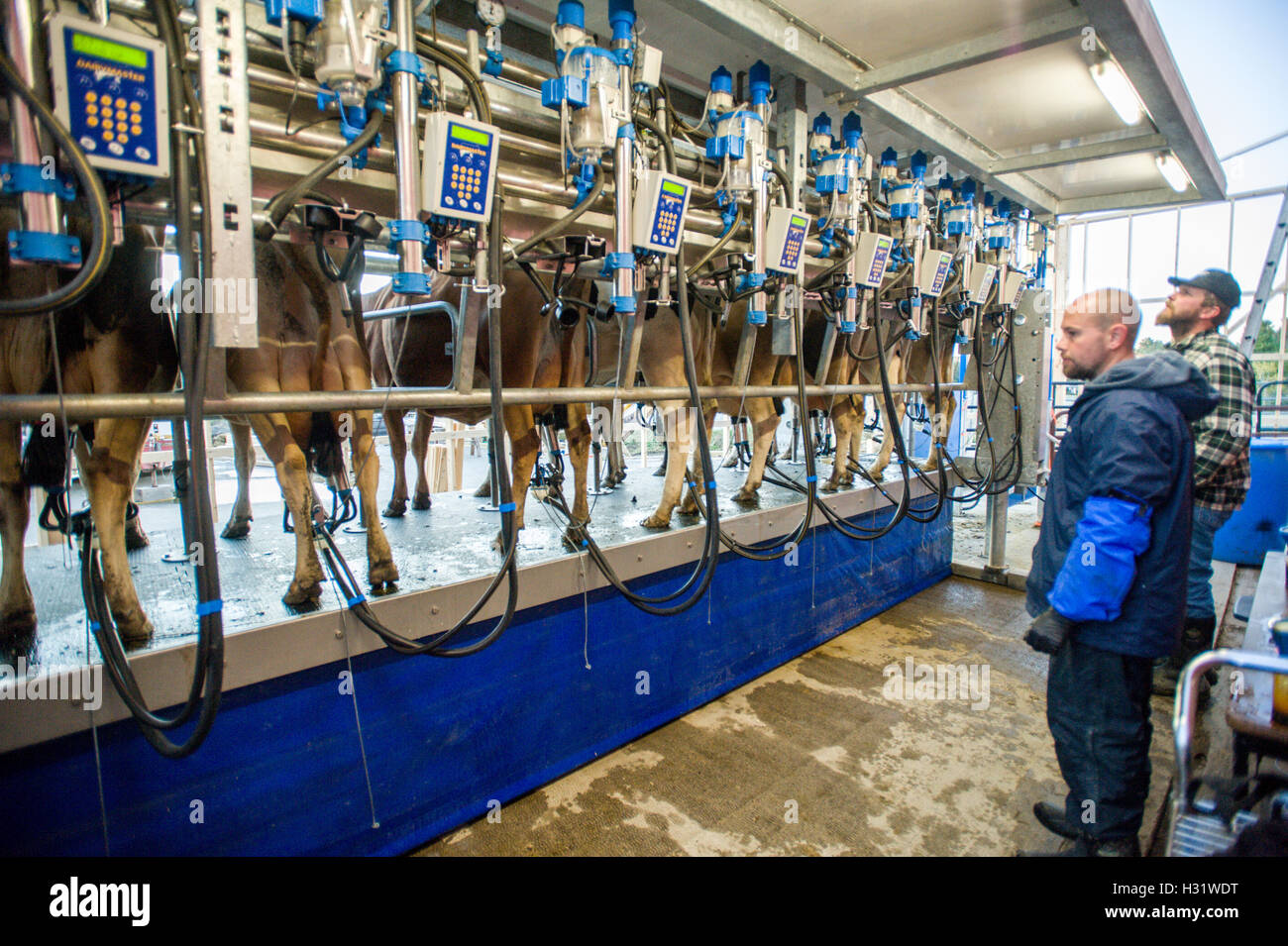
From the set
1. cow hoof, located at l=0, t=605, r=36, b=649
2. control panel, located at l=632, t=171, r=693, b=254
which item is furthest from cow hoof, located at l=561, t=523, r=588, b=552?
cow hoof, located at l=0, t=605, r=36, b=649

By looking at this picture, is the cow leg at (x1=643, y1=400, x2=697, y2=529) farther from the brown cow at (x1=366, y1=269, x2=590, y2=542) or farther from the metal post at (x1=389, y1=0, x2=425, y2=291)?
the metal post at (x1=389, y1=0, x2=425, y2=291)

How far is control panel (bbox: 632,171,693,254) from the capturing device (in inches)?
77.4

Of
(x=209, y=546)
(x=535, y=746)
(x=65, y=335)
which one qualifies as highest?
(x=65, y=335)

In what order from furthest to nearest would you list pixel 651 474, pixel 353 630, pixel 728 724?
pixel 651 474
pixel 728 724
pixel 353 630

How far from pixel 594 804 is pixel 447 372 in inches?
85.2

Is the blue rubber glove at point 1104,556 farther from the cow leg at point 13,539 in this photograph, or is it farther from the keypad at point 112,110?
the cow leg at point 13,539

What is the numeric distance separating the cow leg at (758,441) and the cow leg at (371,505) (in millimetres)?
2003

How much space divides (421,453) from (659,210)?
7.63 ft

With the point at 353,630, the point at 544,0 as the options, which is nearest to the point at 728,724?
the point at 353,630

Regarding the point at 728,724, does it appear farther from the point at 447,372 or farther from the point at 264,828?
the point at 447,372

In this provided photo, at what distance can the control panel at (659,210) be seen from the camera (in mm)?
1965

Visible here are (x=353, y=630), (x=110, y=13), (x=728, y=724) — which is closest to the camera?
(x=110, y=13)
